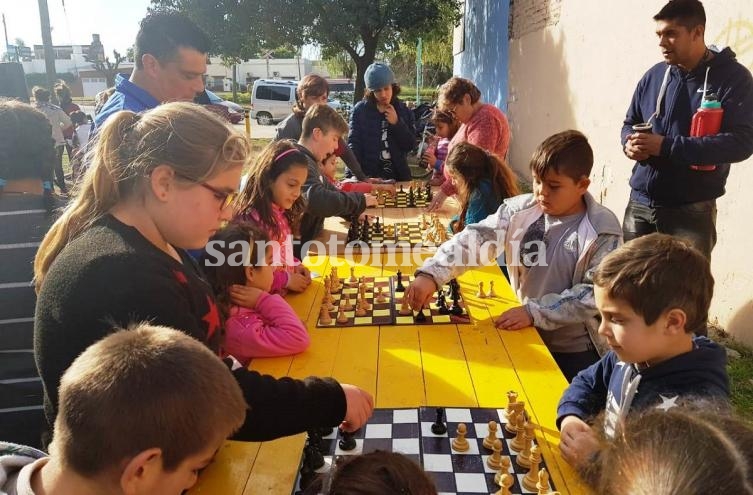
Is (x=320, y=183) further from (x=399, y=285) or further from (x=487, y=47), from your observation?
(x=487, y=47)

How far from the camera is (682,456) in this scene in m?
0.85

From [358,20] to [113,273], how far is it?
11.7 metres

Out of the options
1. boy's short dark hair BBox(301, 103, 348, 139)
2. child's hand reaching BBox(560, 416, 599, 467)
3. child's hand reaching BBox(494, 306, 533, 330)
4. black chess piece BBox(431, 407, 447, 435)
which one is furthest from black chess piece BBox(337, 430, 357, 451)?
boy's short dark hair BBox(301, 103, 348, 139)

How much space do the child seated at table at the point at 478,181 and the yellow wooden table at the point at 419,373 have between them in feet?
2.82

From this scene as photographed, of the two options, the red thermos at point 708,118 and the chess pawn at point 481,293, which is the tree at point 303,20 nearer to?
the red thermos at point 708,118

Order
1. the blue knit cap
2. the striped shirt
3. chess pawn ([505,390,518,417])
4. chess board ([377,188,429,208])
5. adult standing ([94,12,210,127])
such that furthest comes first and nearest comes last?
the blue knit cap
chess board ([377,188,429,208])
adult standing ([94,12,210,127])
the striped shirt
chess pawn ([505,390,518,417])

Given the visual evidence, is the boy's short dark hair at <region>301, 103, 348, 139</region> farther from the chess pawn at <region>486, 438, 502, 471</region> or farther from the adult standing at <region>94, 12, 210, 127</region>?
the chess pawn at <region>486, 438, 502, 471</region>

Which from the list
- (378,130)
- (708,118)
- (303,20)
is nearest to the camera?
(708,118)

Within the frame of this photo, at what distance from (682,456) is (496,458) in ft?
2.45

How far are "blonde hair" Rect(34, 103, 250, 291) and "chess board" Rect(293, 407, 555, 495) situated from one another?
0.85 m

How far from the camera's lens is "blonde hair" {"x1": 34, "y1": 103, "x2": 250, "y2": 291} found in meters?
1.41

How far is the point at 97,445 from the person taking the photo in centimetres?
98

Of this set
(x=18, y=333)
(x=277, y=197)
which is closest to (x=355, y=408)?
(x=18, y=333)

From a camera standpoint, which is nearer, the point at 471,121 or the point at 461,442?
the point at 461,442
